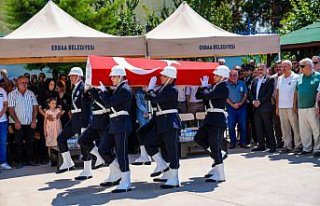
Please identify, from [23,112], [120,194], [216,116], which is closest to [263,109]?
[216,116]

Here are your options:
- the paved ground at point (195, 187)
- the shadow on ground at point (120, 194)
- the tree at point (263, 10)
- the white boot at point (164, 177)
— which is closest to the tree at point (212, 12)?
the tree at point (263, 10)

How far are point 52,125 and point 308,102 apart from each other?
492 centimetres

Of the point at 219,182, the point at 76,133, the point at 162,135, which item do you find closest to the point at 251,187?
the point at 219,182

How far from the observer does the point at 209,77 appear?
29.4ft

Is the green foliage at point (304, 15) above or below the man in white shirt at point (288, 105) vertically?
above

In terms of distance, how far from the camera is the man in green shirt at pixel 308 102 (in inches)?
394

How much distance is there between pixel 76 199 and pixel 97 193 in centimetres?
40

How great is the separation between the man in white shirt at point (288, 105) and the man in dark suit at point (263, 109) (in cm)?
21

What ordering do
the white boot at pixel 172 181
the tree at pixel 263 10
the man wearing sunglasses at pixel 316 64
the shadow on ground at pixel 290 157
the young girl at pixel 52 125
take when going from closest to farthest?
the white boot at pixel 172 181 < the shadow on ground at pixel 290 157 < the young girl at pixel 52 125 < the man wearing sunglasses at pixel 316 64 < the tree at pixel 263 10

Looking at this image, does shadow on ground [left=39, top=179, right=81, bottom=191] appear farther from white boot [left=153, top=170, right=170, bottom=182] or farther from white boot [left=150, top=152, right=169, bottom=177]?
white boot [left=150, top=152, right=169, bottom=177]

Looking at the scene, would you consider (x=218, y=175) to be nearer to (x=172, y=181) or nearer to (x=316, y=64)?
(x=172, y=181)

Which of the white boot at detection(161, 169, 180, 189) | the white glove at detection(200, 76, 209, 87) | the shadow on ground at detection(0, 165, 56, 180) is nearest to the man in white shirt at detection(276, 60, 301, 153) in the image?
the white glove at detection(200, 76, 209, 87)

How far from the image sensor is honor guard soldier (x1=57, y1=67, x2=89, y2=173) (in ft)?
29.4

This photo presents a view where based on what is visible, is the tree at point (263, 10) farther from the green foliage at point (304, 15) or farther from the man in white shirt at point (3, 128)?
the man in white shirt at point (3, 128)
